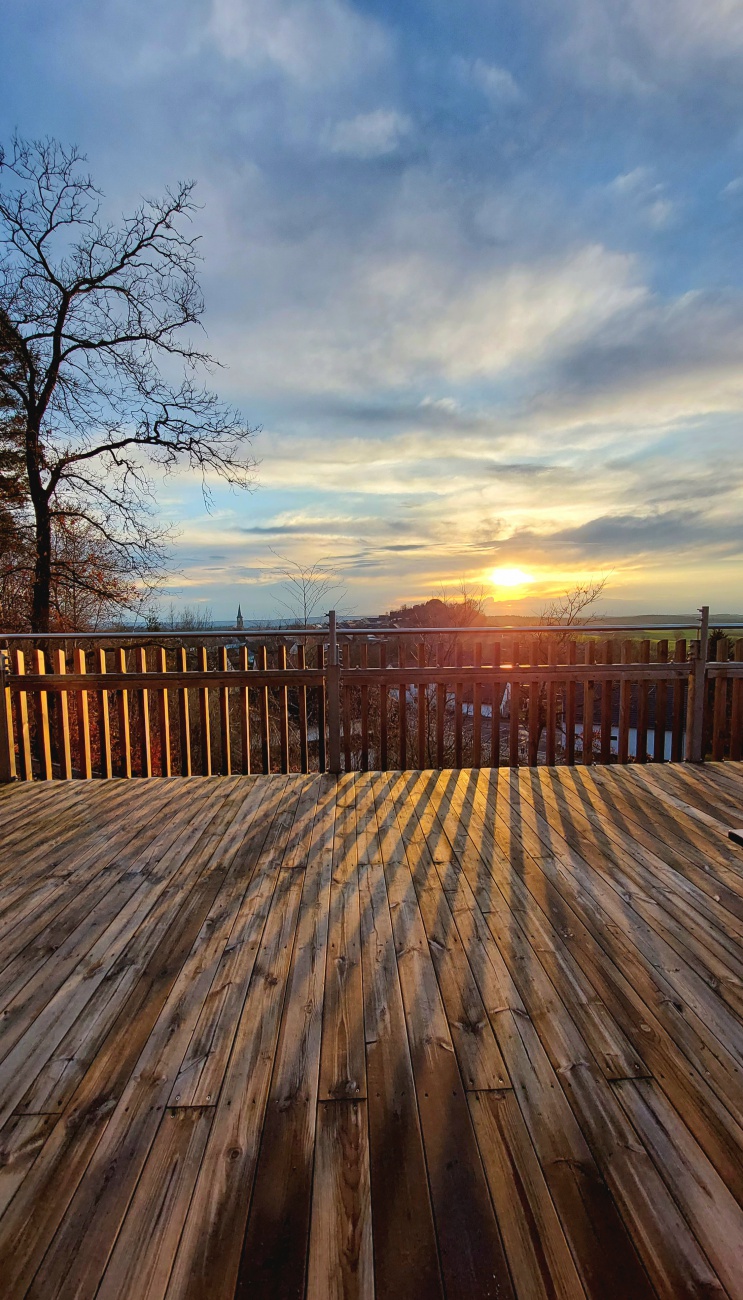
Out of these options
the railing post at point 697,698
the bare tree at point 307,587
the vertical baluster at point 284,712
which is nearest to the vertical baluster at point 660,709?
the railing post at point 697,698

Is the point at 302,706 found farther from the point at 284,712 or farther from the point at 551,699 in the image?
the point at 551,699

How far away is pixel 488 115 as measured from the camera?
4.45 meters

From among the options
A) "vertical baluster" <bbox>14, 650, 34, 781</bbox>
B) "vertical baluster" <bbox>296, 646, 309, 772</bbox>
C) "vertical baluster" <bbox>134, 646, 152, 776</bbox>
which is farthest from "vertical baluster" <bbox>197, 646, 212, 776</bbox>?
"vertical baluster" <bbox>14, 650, 34, 781</bbox>

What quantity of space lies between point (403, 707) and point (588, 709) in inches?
54.2

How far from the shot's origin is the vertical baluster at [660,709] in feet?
12.4

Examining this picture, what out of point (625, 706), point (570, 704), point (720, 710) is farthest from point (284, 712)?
point (720, 710)

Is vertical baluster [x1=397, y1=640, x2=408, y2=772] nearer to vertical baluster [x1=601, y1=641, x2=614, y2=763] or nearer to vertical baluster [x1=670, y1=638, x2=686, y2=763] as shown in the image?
vertical baluster [x1=601, y1=641, x2=614, y2=763]

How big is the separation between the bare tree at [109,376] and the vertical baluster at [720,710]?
6.73m

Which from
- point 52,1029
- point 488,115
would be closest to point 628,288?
point 488,115

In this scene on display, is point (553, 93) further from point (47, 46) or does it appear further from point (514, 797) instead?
point (514, 797)

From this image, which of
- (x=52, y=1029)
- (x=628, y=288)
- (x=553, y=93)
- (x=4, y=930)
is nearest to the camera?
(x=52, y=1029)

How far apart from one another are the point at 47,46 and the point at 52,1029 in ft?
22.5

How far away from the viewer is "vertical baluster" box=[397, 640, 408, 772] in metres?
3.65

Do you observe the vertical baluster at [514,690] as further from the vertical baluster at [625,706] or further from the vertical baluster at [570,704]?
the vertical baluster at [625,706]
